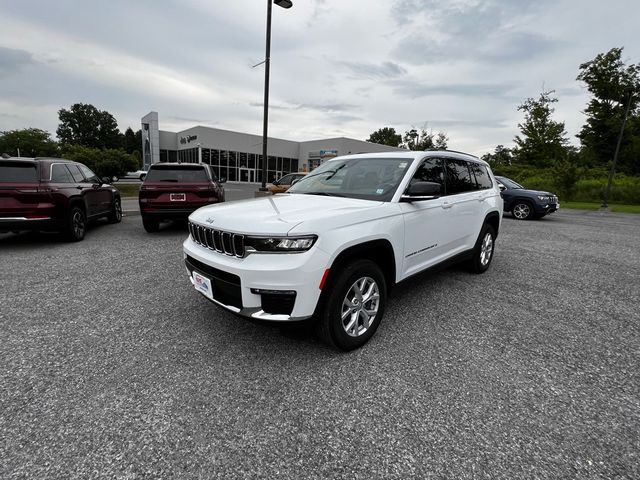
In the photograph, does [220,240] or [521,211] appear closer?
[220,240]

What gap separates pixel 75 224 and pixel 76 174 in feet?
4.32

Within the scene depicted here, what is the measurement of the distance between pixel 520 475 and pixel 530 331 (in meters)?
1.96

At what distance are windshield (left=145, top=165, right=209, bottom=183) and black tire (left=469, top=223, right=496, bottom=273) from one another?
577cm

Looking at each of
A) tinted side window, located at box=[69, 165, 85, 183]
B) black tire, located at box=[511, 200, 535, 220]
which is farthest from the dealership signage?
black tire, located at box=[511, 200, 535, 220]

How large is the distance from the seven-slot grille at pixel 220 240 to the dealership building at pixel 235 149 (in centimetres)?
3594

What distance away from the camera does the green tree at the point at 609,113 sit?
110ft

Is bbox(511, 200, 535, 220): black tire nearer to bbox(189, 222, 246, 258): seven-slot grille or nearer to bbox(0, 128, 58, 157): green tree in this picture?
bbox(189, 222, 246, 258): seven-slot grille

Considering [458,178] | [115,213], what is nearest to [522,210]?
[458,178]

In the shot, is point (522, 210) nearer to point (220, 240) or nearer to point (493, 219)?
point (493, 219)

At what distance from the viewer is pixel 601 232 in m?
10.3

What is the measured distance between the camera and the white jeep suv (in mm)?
2357

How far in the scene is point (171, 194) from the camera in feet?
23.5

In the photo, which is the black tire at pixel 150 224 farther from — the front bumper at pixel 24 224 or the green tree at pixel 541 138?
the green tree at pixel 541 138

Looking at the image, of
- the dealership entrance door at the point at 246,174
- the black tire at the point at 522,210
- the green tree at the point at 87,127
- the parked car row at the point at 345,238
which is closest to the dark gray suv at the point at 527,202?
the black tire at the point at 522,210
